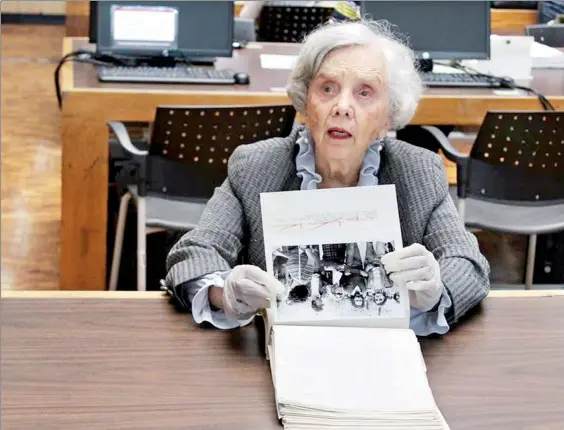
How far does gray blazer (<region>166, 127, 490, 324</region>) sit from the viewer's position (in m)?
1.88

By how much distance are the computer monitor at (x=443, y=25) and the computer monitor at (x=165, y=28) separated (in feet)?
1.99

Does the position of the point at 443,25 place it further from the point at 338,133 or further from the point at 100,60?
the point at 338,133

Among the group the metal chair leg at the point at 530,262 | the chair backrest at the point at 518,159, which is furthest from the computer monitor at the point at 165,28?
the metal chair leg at the point at 530,262

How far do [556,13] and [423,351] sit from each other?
456cm

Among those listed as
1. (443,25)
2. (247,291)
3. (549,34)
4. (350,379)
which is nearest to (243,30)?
(443,25)

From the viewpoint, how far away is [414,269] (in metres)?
1.60

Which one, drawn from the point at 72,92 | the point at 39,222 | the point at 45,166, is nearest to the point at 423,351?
the point at 72,92

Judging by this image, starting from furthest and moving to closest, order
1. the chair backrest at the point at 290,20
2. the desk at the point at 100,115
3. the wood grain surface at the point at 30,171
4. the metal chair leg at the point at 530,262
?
the chair backrest at the point at 290,20 < the wood grain surface at the point at 30,171 < the metal chair leg at the point at 530,262 < the desk at the point at 100,115

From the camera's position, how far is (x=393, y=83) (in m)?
2.04

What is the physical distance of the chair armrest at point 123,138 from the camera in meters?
3.37

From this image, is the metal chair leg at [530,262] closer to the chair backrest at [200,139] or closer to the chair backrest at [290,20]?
the chair backrest at [200,139]

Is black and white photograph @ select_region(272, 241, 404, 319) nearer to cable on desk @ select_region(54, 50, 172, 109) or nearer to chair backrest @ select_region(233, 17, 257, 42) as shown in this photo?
cable on desk @ select_region(54, 50, 172, 109)

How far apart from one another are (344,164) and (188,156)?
1.41 meters

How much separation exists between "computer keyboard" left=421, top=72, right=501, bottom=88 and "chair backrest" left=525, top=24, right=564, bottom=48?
100cm
